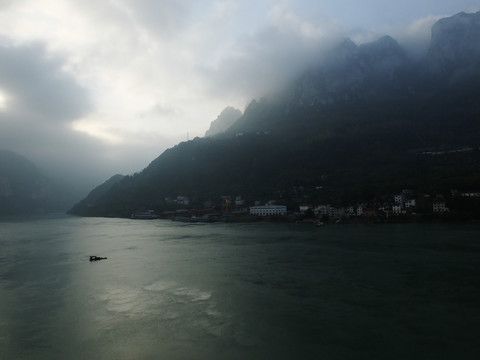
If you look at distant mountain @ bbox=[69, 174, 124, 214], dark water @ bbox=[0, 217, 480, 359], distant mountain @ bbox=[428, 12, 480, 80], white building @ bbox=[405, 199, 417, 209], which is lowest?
dark water @ bbox=[0, 217, 480, 359]

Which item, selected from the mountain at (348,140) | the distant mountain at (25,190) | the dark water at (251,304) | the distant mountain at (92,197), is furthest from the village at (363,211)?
Result: the distant mountain at (25,190)

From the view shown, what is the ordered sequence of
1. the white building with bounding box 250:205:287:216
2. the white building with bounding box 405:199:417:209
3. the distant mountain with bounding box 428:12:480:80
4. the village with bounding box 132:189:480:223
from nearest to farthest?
the village with bounding box 132:189:480:223 → the white building with bounding box 405:199:417:209 → the white building with bounding box 250:205:287:216 → the distant mountain with bounding box 428:12:480:80

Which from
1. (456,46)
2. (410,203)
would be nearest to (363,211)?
(410,203)

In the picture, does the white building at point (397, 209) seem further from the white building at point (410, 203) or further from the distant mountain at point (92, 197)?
the distant mountain at point (92, 197)

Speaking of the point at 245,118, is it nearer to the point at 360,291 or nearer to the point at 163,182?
the point at 163,182

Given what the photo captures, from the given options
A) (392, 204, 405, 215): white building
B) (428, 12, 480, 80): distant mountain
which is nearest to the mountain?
(428, 12, 480, 80): distant mountain

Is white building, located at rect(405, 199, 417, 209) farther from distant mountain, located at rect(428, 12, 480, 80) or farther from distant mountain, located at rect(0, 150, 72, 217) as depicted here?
distant mountain, located at rect(0, 150, 72, 217)

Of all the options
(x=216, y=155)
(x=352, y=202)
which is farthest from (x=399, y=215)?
(x=216, y=155)
